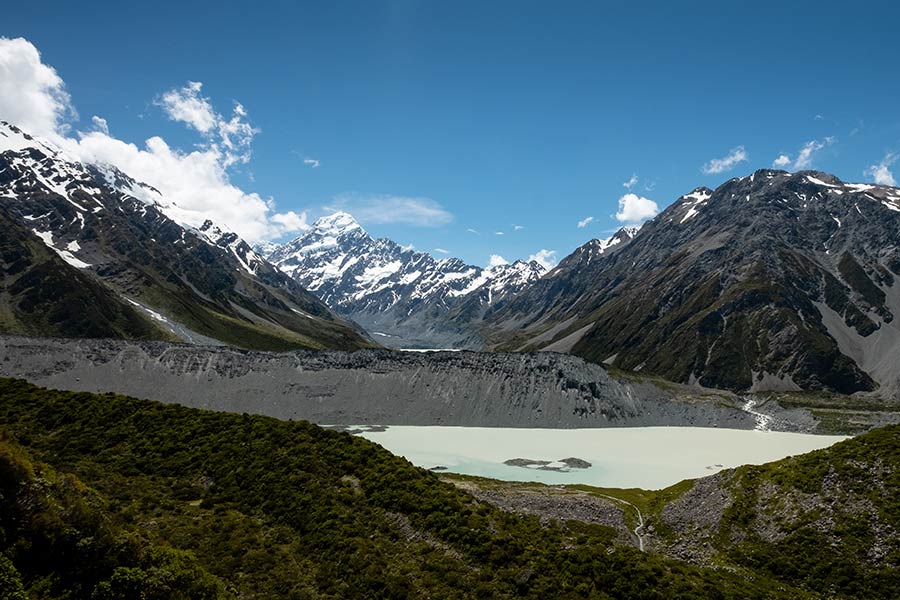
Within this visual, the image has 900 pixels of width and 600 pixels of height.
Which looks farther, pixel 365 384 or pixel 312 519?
pixel 365 384

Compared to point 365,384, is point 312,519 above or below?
below

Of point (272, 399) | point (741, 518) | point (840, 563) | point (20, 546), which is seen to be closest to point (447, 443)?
point (272, 399)

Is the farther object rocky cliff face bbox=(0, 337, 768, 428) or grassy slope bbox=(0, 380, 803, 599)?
rocky cliff face bbox=(0, 337, 768, 428)

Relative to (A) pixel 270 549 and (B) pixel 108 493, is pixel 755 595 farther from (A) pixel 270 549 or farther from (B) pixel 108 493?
(B) pixel 108 493
